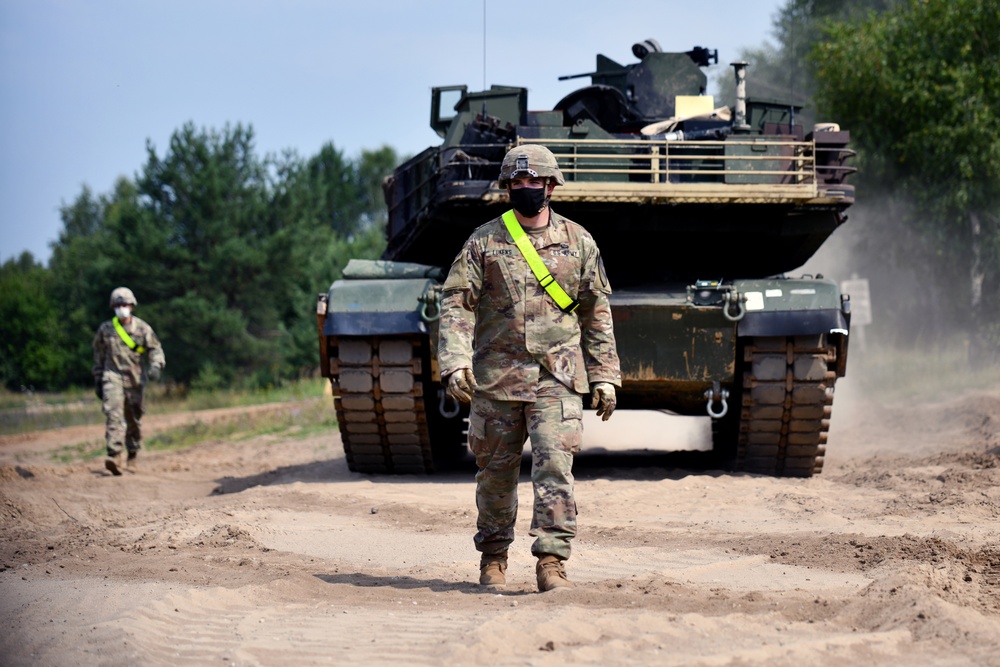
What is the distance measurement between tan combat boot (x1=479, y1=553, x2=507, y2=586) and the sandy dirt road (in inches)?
3.4

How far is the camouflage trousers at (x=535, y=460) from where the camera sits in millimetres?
5652

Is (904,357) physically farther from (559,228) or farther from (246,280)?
(559,228)

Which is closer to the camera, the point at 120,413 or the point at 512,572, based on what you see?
the point at 512,572

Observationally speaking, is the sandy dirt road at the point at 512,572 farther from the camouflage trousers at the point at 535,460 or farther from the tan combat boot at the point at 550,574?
the camouflage trousers at the point at 535,460

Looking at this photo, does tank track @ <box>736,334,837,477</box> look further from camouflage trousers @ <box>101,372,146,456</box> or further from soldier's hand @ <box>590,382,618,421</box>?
camouflage trousers @ <box>101,372,146,456</box>

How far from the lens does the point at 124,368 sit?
13219mm

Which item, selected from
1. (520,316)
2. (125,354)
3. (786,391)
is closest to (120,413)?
(125,354)

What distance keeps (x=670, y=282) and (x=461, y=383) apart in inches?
207

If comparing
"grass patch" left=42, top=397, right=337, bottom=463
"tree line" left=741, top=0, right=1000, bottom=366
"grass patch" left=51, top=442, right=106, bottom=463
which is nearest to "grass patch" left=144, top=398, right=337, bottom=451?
"grass patch" left=42, top=397, right=337, bottom=463

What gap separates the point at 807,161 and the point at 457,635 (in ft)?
20.1

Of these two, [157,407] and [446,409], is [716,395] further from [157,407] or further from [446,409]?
[157,407]

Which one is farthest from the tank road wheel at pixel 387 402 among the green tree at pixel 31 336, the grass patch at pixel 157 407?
the green tree at pixel 31 336

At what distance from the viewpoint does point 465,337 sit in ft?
18.8

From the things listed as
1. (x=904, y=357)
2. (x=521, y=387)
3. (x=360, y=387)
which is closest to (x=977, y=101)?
(x=904, y=357)
